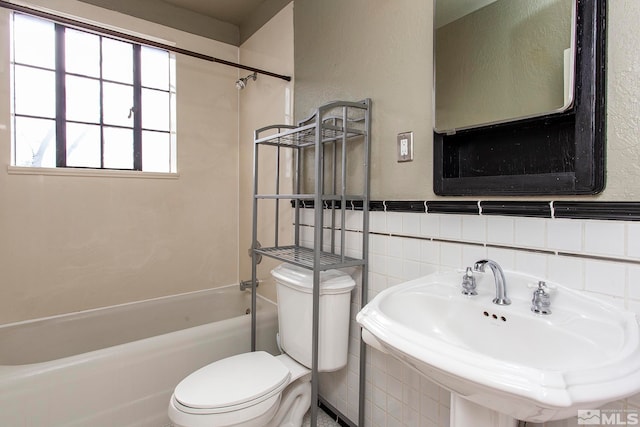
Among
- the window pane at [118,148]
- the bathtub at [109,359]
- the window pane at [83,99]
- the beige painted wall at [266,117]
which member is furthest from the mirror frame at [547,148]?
the window pane at [83,99]

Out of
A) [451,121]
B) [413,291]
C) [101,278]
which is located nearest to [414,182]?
[451,121]

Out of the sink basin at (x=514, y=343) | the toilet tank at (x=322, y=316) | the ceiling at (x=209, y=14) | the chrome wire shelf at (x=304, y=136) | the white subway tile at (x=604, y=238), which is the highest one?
the ceiling at (x=209, y=14)

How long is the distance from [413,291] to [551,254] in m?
0.40

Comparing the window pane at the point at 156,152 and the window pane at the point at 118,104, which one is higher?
the window pane at the point at 118,104

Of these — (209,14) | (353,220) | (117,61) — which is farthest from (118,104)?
(353,220)

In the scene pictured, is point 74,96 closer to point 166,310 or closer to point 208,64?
point 208,64

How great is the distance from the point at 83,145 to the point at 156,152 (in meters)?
0.44

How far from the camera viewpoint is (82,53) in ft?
7.23

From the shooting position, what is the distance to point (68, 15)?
6.62ft

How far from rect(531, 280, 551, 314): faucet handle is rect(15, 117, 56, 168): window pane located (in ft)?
8.54

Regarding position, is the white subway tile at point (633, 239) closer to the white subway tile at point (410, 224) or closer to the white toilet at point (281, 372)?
the white subway tile at point (410, 224)

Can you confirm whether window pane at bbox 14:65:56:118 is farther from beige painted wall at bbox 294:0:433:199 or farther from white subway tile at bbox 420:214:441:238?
white subway tile at bbox 420:214:441:238

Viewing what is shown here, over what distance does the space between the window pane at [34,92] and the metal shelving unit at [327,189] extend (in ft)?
4.71

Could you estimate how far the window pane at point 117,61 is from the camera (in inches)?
89.5
